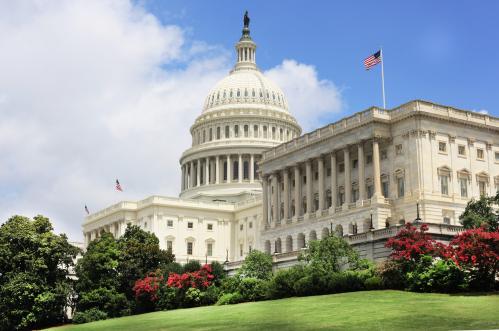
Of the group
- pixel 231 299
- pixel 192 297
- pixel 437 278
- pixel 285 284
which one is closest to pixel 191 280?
pixel 192 297

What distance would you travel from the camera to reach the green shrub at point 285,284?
219 feet

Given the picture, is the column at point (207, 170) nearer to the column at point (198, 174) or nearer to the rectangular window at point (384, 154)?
the column at point (198, 174)

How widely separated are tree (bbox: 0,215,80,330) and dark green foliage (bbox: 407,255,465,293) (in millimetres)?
40967

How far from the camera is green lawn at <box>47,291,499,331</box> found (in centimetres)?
4119

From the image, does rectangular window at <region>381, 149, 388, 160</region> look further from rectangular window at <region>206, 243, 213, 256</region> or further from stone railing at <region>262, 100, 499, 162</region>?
rectangular window at <region>206, 243, 213, 256</region>

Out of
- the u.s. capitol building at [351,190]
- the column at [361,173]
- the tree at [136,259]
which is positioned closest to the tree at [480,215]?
the u.s. capitol building at [351,190]

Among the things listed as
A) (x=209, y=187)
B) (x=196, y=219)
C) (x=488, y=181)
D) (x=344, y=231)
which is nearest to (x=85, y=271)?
(x=344, y=231)

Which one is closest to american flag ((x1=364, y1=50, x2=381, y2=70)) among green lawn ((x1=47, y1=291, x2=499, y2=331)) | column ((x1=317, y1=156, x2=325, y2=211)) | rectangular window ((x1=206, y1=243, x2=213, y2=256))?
column ((x1=317, y1=156, x2=325, y2=211))

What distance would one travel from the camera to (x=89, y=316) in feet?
257

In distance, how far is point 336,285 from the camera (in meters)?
63.7

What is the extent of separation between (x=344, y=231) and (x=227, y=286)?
25786 millimetres

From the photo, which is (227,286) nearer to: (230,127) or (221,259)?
(221,259)

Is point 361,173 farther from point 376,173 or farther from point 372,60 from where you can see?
point 372,60

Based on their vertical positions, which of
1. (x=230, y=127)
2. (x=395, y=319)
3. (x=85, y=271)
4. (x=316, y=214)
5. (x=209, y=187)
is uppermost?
(x=230, y=127)
